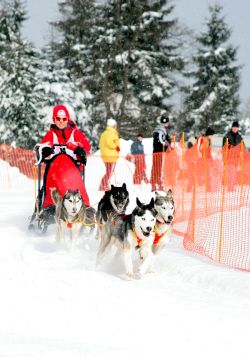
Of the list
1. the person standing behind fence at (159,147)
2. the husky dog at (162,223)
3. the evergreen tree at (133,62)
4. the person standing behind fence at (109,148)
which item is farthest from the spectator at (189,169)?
the evergreen tree at (133,62)

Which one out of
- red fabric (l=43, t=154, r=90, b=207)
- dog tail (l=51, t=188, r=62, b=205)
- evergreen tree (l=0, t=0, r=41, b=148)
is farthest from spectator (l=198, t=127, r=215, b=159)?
evergreen tree (l=0, t=0, r=41, b=148)

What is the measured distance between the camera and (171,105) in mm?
33531

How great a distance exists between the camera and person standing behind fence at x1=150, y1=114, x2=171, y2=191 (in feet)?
41.4

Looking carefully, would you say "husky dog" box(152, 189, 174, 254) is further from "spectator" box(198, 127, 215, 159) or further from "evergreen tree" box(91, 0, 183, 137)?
"evergreen tree" box(91, 0, 183, 137)

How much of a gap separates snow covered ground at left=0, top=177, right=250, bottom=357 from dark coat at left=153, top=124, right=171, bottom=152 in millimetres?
5676

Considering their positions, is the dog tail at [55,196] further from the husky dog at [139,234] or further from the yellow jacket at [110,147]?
the yellow jacket at [110,147]

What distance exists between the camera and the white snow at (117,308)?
3900 mm

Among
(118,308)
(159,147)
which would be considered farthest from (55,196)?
(159,147)

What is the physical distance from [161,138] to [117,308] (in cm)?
818

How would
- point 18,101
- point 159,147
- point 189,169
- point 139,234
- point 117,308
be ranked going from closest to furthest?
point 117,308 → point 139,234 → point 189,169 → point 159,147 → point 18,101

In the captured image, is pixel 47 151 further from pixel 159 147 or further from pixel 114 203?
pixel 159 147

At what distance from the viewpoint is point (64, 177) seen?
315 inches

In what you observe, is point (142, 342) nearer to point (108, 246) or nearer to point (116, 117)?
point (108, 246)

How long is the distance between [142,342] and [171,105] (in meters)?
30.1
